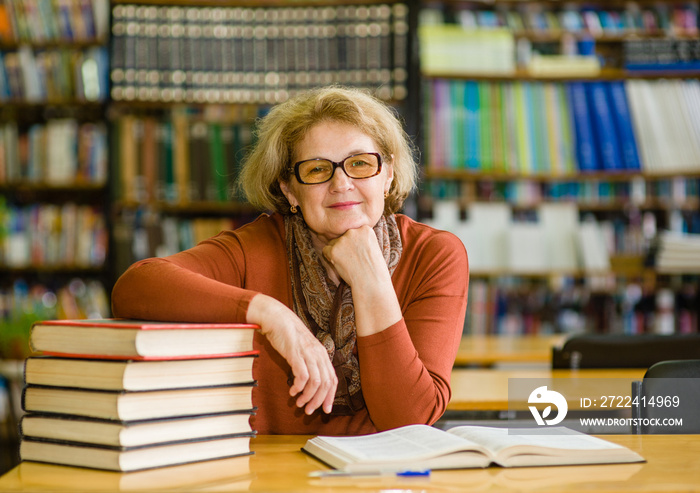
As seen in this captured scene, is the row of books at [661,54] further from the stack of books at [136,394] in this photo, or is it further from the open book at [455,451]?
the stack of books at [136,394]

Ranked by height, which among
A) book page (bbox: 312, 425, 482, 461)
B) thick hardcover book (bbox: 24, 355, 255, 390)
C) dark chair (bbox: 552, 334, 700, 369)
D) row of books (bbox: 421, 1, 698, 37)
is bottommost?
dark chair (bbox: 552, 334, 700, 369)

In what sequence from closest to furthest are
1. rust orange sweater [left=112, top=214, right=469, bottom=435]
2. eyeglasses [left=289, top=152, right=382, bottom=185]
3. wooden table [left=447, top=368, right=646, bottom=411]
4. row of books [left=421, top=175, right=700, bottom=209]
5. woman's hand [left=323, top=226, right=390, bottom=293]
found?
rust orange sweater [left=112, top=214, right=469, bottom=435] → woman's hand [left=323, top=226, right=390, bottom=293] → eyeglasses [left=289, top=152, right=382, bottom=185] → wooden table [left=447, top=368, right=646, bottom=411] → row of books [left=421, top=175, right=700, bottom=209]

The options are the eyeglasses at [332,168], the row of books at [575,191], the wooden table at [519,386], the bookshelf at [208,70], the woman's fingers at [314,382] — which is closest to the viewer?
the woman's fingers at [314,382]

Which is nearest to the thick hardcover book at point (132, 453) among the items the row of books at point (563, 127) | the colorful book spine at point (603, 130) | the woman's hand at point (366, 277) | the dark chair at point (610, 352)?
the woman's hand at point (366, 277)

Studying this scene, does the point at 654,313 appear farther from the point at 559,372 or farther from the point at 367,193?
the point at 367,193

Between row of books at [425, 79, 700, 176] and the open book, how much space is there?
2.51 m

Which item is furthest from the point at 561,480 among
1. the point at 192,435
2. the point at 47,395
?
the point at 47,395

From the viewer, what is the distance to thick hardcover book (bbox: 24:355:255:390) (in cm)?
92

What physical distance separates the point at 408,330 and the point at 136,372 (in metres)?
0.61

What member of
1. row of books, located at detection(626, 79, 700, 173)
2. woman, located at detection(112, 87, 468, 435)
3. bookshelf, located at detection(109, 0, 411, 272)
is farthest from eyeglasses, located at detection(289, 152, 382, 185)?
row of books, located at detection(626, 79, 700, 173)

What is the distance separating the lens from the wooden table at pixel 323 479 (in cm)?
85

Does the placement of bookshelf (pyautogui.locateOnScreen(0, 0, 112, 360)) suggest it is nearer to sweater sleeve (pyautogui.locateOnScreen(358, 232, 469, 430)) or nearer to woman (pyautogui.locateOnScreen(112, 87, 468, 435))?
woman (pyautogui.locateOnScreen(112, 87, 468, 435))

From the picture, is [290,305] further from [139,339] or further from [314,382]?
[139,339]

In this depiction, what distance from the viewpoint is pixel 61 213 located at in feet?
11.9
